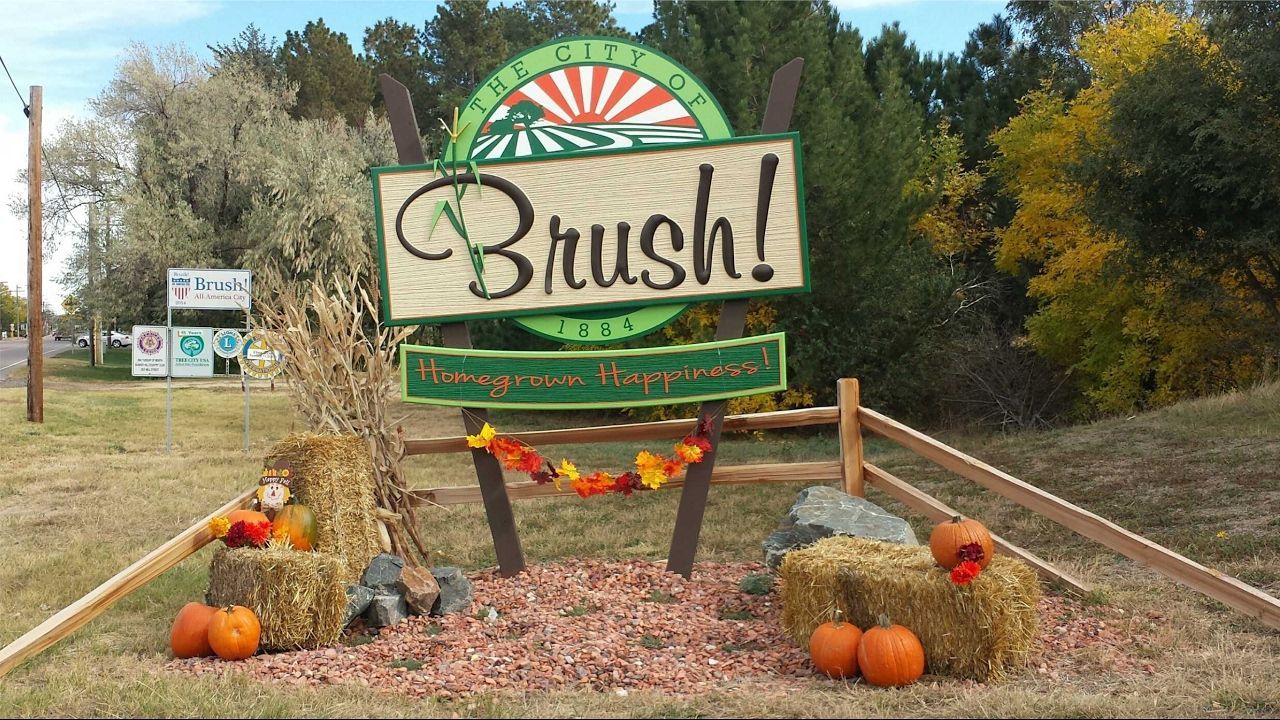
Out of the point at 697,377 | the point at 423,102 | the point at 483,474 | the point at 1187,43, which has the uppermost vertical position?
→ the point at 423,102

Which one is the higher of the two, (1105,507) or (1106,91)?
(1106,91)

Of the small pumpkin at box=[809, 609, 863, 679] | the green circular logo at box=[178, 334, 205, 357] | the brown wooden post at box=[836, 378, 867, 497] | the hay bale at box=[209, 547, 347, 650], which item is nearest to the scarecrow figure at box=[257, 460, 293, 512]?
the hay bale at box=[209, 547, 347, 650]

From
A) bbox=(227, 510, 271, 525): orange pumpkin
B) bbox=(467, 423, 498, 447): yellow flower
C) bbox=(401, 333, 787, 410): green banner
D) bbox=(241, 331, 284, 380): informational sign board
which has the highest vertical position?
bbox=(241, 331, 284, 380): informational sign board

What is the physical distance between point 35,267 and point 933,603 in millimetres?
19696

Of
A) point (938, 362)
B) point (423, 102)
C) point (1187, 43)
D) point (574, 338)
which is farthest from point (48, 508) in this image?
point (423, 102)

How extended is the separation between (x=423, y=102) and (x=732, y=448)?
30691 mm

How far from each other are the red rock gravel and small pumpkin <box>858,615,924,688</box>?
334 millimetres

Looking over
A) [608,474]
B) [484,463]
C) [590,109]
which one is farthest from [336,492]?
[590,109]

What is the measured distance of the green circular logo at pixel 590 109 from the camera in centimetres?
670

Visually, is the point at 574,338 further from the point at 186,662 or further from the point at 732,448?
the point at 732,448

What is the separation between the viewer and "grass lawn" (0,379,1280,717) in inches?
175

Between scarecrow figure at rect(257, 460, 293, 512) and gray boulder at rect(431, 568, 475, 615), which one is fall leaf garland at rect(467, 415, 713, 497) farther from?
scarecrow figure at rect(257, 460, 293, 512)

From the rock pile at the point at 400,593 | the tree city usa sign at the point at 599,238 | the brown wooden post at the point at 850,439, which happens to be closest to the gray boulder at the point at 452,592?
the rock pile at the point at 400,593

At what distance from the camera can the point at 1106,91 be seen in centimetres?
2009
